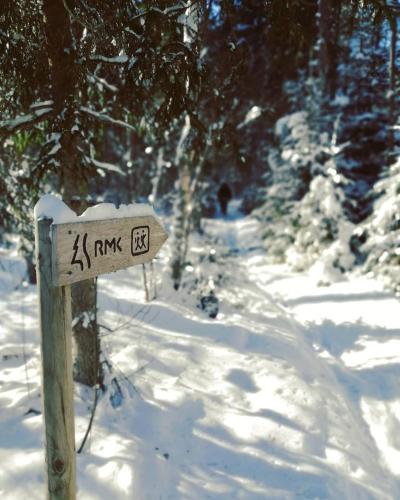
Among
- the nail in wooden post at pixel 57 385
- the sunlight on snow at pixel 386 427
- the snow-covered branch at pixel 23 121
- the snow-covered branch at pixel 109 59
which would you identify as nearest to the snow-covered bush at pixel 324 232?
the sunlight on snow at pixel 386 427

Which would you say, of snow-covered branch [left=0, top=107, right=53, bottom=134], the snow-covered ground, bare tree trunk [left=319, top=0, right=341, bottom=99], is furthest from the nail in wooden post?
bare tree trunk [left=319, top=0, right=341, bottom=99]

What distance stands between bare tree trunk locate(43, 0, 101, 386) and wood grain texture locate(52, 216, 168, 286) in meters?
1.51

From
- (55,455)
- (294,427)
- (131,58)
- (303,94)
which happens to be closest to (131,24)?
(131,58)

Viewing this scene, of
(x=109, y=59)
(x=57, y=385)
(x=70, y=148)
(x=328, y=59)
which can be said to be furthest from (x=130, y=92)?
(x=328, y=59)

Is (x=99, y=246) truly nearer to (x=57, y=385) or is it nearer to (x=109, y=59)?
(x=57, y=385)

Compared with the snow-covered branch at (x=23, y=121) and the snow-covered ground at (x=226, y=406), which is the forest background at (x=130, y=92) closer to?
the snow-covered branch at (x=23, y=121)

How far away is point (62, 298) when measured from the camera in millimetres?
1895

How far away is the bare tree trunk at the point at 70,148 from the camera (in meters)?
3.58

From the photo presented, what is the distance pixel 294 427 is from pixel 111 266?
3025 millimetres

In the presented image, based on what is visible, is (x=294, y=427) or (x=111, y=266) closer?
(x=111, y=266)

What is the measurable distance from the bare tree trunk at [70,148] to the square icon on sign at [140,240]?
148 cm

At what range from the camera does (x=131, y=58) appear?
3568 mm

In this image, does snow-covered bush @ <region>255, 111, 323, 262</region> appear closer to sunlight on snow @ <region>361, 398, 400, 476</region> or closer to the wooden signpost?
sunlight on snow @ <region>361, 398, 400, 476</region>

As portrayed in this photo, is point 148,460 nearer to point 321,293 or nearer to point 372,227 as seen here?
point 321,293
